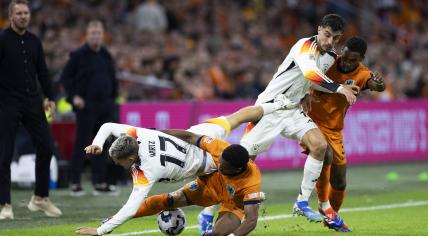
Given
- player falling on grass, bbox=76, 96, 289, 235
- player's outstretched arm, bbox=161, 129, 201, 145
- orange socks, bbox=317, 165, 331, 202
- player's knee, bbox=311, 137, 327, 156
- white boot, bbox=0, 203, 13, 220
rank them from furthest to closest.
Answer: white boot, bbox=0, 203, 13, 220
orange socks, bbox=317, 165, 331, 202
player's knee, bbox=311, 137, 327, 156
player's outstretched arm, bbox=161, 129, 201, 145
player falling on grass, bbox=76, 96, 289, 235

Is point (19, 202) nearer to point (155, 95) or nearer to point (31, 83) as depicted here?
point (31, 83)

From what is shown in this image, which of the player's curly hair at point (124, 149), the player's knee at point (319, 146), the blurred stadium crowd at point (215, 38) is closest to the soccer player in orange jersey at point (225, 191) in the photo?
the player's curly hair at point (124, 149)

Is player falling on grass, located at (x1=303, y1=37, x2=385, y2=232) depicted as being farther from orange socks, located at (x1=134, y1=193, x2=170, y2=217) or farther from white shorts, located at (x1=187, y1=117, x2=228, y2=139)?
orange socks, located at (x1=134, y1=193, x2=170, y2=217)

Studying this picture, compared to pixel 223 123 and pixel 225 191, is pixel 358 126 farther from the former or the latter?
pixel 225 191

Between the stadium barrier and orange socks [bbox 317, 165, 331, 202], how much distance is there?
6415 mm

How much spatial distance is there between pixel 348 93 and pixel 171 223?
7.51 feet

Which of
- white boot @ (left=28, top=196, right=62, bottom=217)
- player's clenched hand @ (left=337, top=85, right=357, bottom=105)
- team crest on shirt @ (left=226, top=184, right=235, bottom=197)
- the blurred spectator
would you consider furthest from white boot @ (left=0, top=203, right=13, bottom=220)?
the blurred spectator

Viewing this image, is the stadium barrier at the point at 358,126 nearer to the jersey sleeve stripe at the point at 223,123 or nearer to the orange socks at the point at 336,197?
the orange socks at the point at 336,197

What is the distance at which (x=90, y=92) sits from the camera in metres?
14.6

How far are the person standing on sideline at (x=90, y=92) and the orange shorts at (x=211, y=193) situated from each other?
4.95m

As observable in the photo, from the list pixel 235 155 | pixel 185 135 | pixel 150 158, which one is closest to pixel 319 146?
pixel 185 135

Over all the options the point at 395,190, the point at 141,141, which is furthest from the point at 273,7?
the point at 141,141

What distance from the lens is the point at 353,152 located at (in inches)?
792

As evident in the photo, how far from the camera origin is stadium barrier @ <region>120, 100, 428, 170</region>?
57.2 feet
